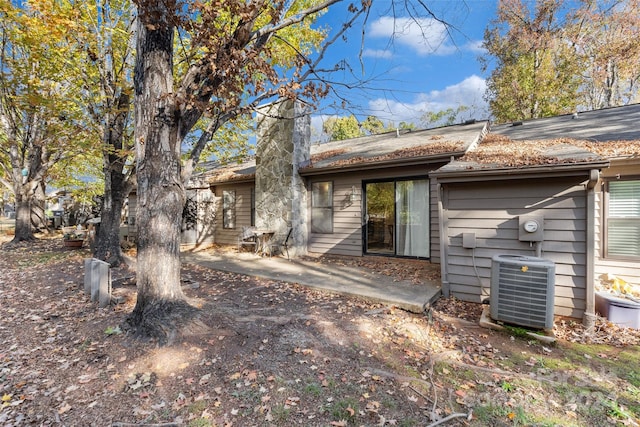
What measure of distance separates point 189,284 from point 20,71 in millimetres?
7199

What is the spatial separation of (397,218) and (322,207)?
83.6 inches

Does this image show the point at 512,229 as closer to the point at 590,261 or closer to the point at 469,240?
the point at 469,240

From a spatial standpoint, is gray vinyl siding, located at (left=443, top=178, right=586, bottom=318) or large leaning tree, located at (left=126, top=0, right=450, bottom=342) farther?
gray vinyl siding, located at (left=443, top=178, right=586, bottom=318)

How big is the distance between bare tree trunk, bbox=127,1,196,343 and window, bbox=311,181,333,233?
5.10m

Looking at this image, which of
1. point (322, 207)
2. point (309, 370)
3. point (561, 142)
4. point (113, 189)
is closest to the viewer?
point (309, 370)

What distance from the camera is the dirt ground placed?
92.6 inches

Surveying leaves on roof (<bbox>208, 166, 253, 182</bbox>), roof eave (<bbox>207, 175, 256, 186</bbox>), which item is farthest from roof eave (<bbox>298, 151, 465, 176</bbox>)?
leaves on roof (<bbox>208, 166, 253, 182</bbox>)

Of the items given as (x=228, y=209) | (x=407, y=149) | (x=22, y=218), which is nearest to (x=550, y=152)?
(x=407, y=149)

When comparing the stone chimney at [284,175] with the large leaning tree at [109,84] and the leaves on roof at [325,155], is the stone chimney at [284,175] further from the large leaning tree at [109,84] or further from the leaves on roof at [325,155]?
the large leaning tree at [109,84]

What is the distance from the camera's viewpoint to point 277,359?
3.01 m

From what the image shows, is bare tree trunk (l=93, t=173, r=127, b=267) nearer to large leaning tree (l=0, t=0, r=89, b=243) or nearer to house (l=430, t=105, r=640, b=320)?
large leaning tree (l=0, t=0, r=89, b=243)

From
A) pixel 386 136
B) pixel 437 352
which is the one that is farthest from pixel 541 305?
pixel 386 136

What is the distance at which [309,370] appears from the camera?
2.87 m

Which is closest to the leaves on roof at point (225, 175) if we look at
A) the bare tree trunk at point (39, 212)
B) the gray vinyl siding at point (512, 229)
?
the gray vinyl siding at point (512, 229)
